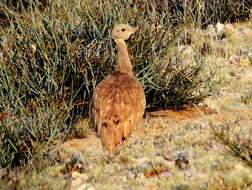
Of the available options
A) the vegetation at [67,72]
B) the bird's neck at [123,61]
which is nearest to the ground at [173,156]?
the vegetation at [67,72]

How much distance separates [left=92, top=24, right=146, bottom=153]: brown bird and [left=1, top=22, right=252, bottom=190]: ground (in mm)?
288

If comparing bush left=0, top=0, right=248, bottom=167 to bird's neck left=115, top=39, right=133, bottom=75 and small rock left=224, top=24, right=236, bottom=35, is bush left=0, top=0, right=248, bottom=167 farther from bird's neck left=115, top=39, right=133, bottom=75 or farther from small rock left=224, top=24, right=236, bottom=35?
small rock left=224, top=24, right=236, bottom=35

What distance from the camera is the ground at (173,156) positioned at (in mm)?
5141

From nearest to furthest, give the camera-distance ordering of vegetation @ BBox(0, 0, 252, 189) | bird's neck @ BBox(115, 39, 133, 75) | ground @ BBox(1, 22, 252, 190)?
ground @ BBox(1, 22, 252, 190) < vegetation @ BBox(0, 0, 252, 189) < bird's neck @ BBox(115, 39, 133, 75)

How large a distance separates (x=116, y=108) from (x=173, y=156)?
720 mm

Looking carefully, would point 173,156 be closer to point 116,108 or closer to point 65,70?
point 116,108

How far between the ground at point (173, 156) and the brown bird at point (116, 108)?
0.95 ft

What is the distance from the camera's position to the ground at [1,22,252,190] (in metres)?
5.14

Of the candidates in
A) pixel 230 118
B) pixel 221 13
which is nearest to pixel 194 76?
pixel 230 118

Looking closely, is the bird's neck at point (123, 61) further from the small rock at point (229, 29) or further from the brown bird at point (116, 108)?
the small rock at point (229, 29)

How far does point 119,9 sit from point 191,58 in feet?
5.09

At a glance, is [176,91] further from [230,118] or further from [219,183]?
[219,183]

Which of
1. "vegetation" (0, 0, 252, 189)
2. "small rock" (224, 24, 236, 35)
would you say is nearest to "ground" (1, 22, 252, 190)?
"vegetation" (0, 0, 252, 189)

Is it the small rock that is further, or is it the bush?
the small rock
